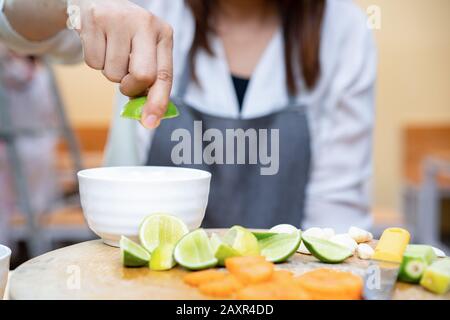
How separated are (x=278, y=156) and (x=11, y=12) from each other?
716 millimetres

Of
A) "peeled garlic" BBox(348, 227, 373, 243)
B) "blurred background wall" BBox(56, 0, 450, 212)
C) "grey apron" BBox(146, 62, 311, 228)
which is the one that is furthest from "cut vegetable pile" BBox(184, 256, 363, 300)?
"blurred background wall" BBox(56, 0, 450, 212)

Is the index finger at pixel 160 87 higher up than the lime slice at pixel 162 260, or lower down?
higher up

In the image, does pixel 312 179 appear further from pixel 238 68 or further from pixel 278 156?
pixel 238 68

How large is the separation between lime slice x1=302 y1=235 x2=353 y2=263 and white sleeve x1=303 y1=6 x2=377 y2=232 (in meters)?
0.77

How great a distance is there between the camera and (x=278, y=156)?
1484mm

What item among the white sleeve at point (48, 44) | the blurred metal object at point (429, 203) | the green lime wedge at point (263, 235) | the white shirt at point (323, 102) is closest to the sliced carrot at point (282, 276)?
the green lime wedge at point (263, 235)

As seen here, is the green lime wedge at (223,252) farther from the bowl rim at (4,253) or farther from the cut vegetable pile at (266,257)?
the bowl rim at (4,253)

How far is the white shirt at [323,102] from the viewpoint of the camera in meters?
1.50

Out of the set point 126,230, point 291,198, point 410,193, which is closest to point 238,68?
point 291,198

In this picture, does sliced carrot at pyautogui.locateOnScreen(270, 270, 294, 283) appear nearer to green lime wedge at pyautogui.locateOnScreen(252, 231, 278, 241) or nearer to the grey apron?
green lime wedge at pyautogui.locateOnScreen(252, 231, 278, 241)

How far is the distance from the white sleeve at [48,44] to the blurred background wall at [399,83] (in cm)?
351

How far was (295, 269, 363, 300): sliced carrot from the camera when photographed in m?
0.59

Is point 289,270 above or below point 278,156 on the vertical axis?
below

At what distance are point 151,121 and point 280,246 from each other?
0.23m
